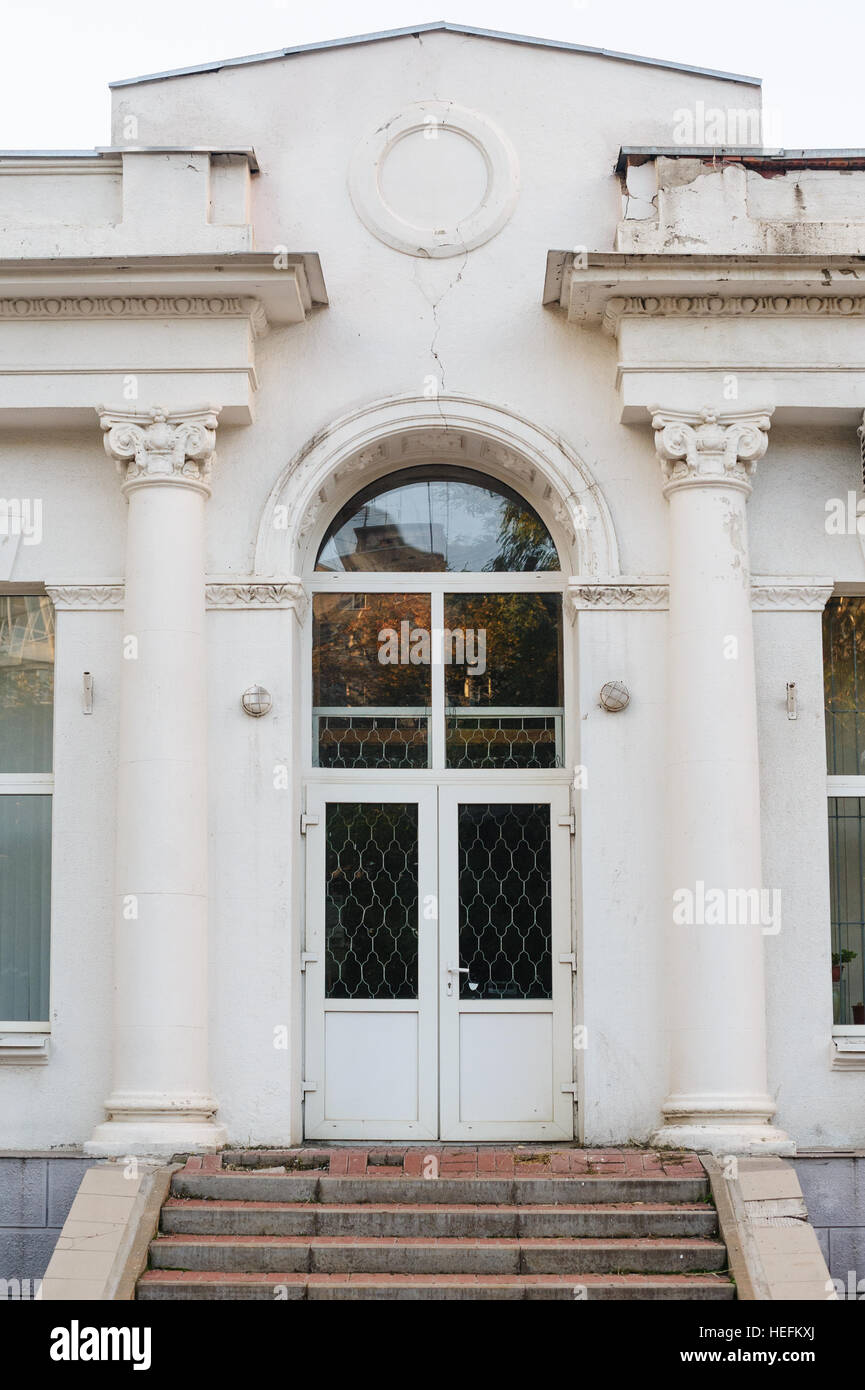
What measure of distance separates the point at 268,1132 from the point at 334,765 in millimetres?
2466

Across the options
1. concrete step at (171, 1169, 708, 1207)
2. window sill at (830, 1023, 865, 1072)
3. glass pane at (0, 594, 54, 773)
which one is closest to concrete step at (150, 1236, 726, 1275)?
concrete step at (171, 1169, 708, 1207)

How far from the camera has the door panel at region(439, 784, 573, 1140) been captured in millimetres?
11055

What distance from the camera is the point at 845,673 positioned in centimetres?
1146

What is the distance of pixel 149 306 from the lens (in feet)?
35.7

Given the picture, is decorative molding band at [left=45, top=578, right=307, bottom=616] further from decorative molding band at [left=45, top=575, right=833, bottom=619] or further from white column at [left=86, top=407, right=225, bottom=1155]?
white column at [left=86, top=407, right=225, bottom=1155]

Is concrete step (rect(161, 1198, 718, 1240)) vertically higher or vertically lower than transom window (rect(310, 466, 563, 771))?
lower

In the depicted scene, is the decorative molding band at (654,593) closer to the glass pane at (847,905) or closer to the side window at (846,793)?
the side window at (846,793)

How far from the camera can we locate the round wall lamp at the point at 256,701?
10.8m

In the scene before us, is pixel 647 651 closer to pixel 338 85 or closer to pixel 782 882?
pixel 782 882

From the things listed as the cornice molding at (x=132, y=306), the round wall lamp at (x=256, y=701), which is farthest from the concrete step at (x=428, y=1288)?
the cornice molding at (x=132, y=306)

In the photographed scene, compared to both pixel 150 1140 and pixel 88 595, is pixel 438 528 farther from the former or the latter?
pixel 150 1140

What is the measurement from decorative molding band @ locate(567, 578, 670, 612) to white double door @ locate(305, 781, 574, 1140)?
1311 mm
